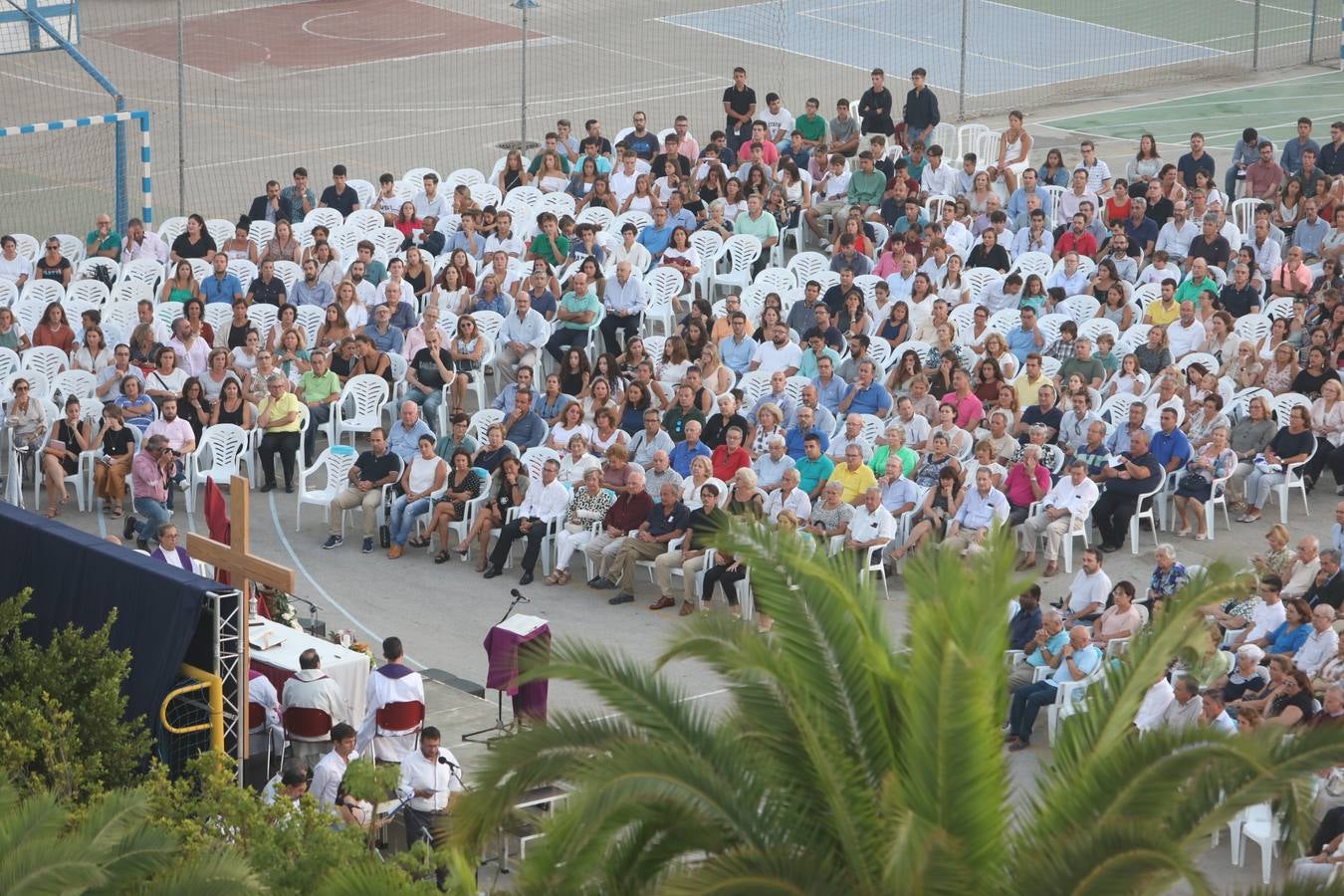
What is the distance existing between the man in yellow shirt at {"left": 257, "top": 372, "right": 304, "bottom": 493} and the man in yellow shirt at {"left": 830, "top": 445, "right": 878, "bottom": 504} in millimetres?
5327

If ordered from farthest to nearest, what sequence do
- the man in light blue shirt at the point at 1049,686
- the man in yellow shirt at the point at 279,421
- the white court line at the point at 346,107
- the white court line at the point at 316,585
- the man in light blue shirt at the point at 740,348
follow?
the white court line at the point at 346,107 < the man in light blue shirt at the point at 740,348 < the man in yellow shirt at the point at 279,421 < the white court line at the point at 316,585 < the man in light blue shirt at the point at 1049,686

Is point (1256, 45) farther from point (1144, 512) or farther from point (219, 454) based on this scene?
point (219, 454)

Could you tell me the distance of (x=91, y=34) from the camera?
36.9 m

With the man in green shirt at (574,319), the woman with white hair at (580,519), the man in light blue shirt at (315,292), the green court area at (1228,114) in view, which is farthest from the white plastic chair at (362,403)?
the green court area at (1228,114)

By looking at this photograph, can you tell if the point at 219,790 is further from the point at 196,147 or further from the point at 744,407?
the point at 196,147

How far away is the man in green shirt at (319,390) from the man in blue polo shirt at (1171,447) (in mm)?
7782

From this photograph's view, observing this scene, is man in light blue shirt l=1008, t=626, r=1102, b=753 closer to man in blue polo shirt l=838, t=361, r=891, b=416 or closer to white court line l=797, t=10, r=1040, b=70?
man in blue polo shirt l=838, t=361, r=891, b=416

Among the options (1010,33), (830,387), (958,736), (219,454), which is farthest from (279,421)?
(1010,33)

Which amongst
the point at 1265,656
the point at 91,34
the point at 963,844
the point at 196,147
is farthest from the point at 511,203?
→ the point at 963,844

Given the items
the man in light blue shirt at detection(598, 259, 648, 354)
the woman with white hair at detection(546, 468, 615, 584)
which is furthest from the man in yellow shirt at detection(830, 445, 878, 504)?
the man in light blue shirt at detection(598, 259, 648, 354)

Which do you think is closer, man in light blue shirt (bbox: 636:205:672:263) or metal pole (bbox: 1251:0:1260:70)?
man in light blue shirt (bbox: 636:205:672:263)

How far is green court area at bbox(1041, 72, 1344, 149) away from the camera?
3097cm

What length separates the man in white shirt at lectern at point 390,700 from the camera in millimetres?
14094

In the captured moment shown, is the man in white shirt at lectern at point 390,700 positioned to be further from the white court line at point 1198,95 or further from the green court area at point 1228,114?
the white court line at point 1198,95
